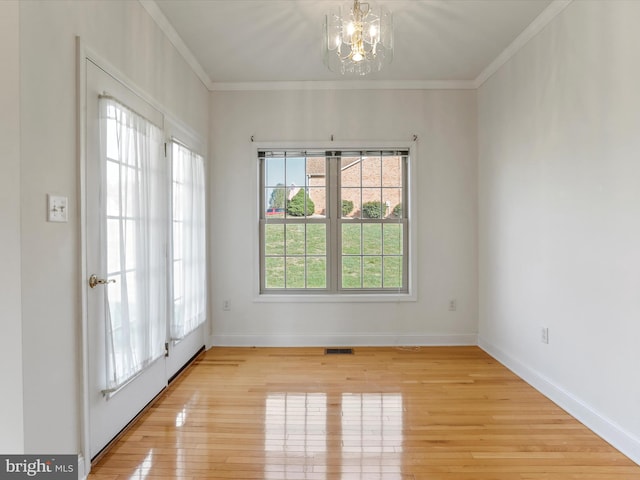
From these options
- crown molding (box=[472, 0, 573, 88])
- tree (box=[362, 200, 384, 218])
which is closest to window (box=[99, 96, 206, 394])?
tree (box=[362, 200, 384, 218])

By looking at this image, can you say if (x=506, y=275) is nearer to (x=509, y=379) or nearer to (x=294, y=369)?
(x=509, y=379)

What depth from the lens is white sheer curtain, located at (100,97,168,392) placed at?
2.12 metres

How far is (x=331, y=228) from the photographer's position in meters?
4.27

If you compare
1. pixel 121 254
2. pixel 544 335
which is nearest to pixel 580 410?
pixel 544 335

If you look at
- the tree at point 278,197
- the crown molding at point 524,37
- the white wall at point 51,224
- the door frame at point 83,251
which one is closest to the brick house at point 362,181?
the tree at point 278,197

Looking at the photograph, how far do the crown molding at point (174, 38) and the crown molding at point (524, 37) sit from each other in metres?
2.89

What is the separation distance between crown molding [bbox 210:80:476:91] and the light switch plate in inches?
109

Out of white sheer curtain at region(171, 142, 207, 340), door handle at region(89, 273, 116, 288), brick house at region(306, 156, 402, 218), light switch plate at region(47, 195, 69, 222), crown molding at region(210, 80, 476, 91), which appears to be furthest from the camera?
brick house at region(306, 156, 402, 218)

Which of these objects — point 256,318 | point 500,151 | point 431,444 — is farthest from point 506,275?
point 256,318

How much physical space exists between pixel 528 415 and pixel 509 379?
64 cm

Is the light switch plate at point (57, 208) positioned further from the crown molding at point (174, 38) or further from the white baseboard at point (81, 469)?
the crown molding at point (174, 38)

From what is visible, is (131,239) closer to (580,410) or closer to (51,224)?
(51,224)

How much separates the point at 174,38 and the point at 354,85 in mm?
1862

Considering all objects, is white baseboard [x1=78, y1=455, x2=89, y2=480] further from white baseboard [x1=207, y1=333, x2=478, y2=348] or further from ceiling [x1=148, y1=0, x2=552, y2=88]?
ceiling [x1=148, y1=0, x2=552, y2=88]
